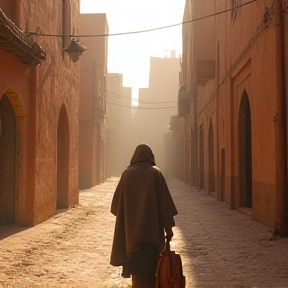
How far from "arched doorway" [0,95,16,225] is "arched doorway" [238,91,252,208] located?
620cm

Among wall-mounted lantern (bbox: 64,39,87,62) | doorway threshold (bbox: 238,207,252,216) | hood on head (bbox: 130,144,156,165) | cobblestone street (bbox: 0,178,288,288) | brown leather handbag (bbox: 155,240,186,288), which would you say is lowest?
cobblestone street (bbox: 0,178,288,288)

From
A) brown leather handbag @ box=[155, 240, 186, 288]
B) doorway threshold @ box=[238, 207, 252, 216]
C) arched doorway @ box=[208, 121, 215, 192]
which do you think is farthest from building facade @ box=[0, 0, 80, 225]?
arched doorway @ box=[208, 121, 215, 192]

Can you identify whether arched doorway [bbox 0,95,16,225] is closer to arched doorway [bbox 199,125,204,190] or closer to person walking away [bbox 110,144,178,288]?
person walking away [bbox 110,144,178,288]

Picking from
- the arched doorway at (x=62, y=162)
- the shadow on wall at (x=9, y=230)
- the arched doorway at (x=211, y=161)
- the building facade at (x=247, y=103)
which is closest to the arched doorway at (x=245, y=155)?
A: the building facade at (x=247, y=103)

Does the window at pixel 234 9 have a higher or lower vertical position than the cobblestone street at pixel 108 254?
higher

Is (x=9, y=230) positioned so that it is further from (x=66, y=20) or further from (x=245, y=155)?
(x=66, y=20)

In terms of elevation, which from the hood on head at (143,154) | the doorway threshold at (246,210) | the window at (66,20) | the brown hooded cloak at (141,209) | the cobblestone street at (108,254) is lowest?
the cobblestone street at (108,254)

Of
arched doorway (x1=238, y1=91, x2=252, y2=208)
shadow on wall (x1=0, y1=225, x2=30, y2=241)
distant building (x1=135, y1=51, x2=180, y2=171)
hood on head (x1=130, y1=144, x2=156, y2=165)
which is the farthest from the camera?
distant building (x1=135, y1=51, x2=180, y2=171)

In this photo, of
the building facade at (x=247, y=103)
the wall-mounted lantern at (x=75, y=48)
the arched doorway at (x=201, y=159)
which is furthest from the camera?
the arched doorway at (x=201, y=159)

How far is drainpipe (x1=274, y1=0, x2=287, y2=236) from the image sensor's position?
866cm

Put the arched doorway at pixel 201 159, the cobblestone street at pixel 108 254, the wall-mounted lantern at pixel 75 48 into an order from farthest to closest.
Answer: the arched doorway at pixel 201 159 → the wall-mounted lantern at pixel 75 48 → the cobblestone street at pixel 108 254

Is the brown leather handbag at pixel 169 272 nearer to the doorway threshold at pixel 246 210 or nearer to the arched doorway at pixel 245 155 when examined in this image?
the doorway threshold at pixel 246 210

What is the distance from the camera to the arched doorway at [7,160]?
34.5ft

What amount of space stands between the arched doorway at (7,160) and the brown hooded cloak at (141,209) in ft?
19.1
